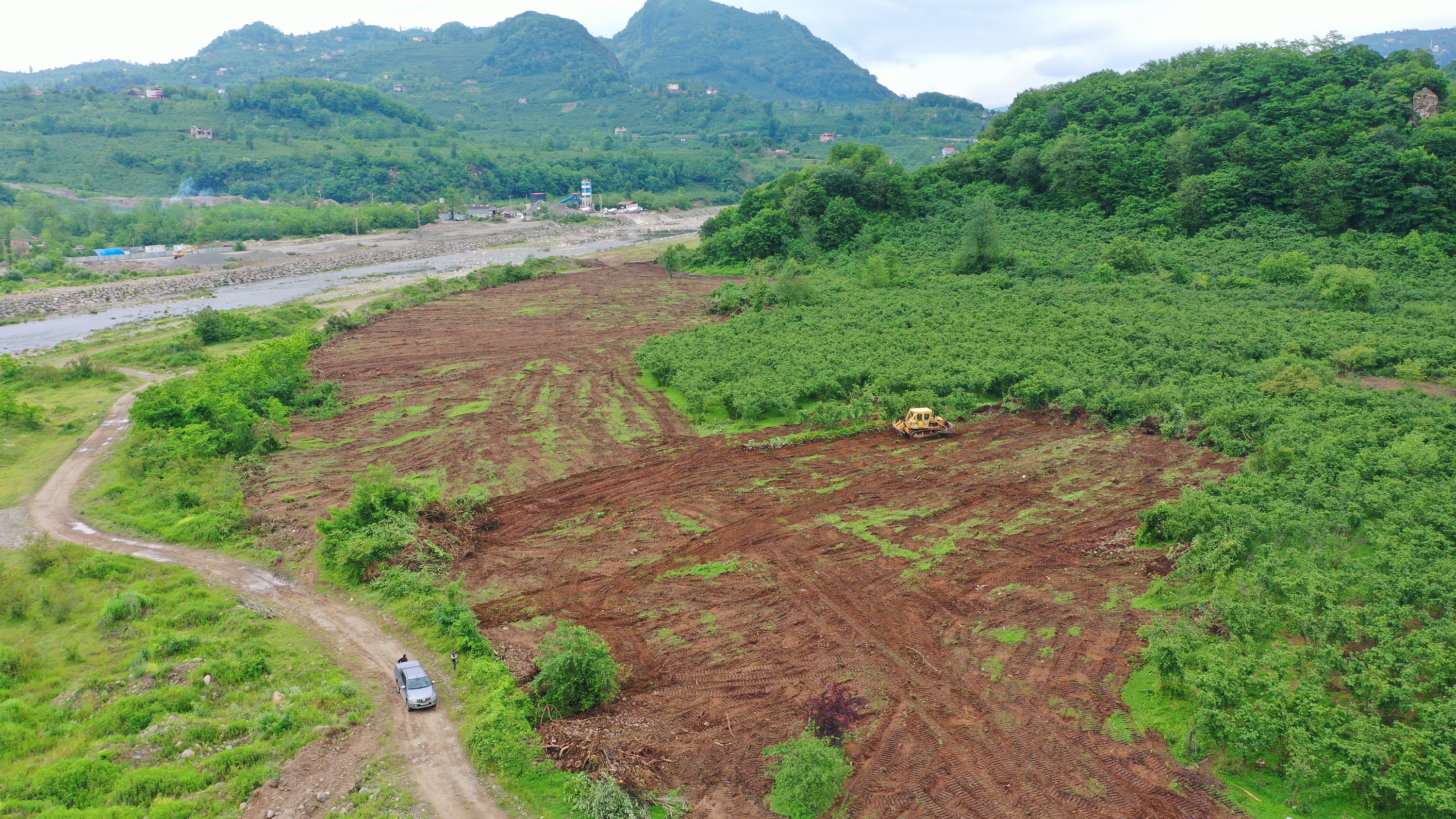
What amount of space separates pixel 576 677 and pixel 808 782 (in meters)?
5.53

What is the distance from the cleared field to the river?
117 feet

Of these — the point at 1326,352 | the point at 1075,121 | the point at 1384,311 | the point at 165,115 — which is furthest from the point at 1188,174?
the point at 165,115

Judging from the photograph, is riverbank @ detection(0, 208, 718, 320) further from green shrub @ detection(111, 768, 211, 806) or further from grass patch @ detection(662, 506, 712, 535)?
green shrub @ detection(111, 768, 211, 806)

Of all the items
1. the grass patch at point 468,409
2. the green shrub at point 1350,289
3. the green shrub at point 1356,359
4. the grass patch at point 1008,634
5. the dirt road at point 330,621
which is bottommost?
the dirt road at point 330,621

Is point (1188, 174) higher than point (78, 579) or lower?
higher

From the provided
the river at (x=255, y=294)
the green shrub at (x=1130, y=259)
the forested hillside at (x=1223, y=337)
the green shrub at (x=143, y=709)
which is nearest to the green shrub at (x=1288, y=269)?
the forested hillside at (x=1223, y=337)

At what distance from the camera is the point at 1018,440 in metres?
31.6

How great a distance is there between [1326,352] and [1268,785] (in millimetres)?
27873

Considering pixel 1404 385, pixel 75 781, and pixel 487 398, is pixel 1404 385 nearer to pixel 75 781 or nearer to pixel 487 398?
pixel 487 398

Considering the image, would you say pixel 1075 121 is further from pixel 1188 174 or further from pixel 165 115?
pixel 165 115

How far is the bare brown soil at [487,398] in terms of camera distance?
1211 inches

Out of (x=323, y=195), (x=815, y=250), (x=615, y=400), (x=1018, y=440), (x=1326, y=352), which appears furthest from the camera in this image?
(x=323, y=195)

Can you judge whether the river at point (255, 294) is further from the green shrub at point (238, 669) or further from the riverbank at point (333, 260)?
the green shrub at point (238, 669)

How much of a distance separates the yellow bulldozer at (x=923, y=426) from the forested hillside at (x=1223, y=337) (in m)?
2.11
